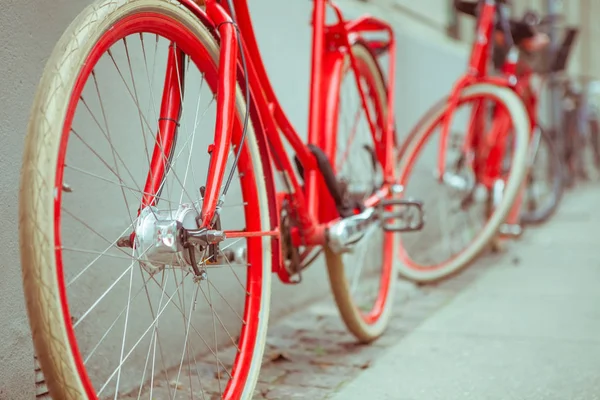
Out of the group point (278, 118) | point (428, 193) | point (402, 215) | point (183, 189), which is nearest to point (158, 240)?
point (183, 189)

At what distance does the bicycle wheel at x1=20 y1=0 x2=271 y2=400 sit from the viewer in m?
1.51

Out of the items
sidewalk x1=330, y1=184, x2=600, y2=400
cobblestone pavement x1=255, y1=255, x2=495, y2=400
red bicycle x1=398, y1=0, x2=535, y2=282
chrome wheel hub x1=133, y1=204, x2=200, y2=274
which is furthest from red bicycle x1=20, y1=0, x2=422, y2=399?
red bicycle x1=398, y1=0, x2=535, y2=282

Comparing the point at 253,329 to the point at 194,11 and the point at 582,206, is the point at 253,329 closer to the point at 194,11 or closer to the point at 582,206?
the point at 194,11

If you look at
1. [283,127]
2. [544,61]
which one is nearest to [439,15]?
[544,61]

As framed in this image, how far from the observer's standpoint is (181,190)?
2230 millimetres

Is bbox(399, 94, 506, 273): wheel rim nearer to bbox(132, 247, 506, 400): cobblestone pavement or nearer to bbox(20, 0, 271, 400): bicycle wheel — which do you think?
bbox(132, 247, 506, 400): cobblestone pavement

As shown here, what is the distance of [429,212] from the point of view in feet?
18.8

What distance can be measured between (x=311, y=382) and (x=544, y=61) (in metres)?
3.80

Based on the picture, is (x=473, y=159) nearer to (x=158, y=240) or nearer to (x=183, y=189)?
(x=183, y=189)

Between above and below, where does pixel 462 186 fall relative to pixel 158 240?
below

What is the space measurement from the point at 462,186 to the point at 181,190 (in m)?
2.68

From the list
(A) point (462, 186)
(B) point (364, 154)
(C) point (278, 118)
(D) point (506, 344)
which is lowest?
(D) point (506, 344)

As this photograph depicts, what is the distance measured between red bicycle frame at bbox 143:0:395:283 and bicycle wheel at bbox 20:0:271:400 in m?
0.03

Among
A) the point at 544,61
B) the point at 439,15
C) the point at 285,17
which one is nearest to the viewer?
the point at 285,17
